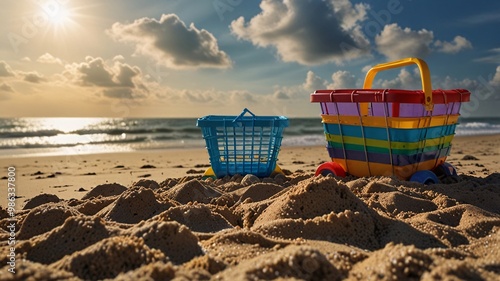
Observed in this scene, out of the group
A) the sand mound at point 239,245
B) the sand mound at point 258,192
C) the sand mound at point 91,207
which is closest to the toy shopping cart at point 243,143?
the sand mound at point 258,192

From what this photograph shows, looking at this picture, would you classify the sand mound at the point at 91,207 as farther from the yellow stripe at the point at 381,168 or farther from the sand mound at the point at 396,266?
the yellow stripe at the point at 381,168

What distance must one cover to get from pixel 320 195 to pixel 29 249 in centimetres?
168

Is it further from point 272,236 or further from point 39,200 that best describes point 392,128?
point 39,200

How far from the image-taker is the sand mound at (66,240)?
6.69 feet

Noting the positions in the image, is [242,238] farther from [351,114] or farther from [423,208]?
[351,114]

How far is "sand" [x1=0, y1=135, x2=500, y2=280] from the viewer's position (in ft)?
5.41

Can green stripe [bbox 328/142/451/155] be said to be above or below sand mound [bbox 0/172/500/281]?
above

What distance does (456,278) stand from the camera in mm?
1535

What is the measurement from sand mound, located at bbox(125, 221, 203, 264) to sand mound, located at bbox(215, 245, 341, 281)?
321 mm

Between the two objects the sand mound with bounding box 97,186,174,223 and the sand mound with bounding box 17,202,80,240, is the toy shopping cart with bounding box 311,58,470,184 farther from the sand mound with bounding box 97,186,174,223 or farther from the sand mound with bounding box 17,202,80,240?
the sand mound with bounding box 17,202,80,240

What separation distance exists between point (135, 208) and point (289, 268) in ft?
5.47

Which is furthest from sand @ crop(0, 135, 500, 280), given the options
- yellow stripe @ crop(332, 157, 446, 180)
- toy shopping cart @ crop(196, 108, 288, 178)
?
toy shopping cart @ crop(196, 108, 288, 178)

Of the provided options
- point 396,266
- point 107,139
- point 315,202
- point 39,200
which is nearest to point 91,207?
point 39,200

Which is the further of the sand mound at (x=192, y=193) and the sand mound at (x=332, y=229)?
the sand mound at (x=192, y=193)
